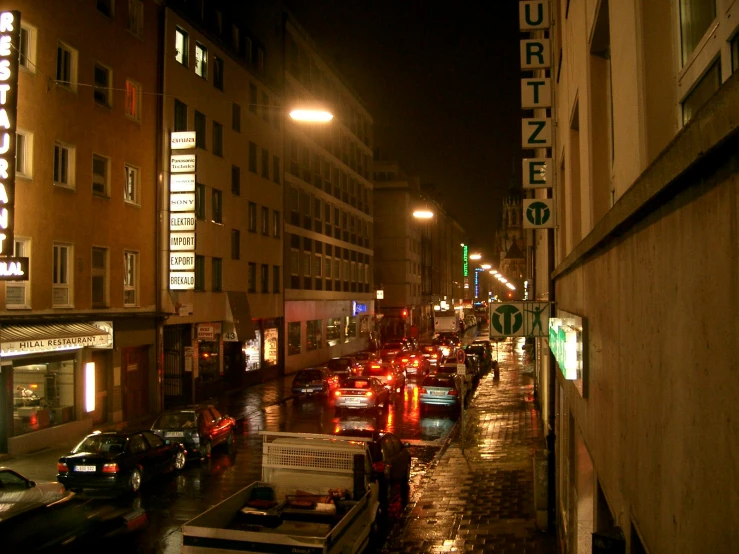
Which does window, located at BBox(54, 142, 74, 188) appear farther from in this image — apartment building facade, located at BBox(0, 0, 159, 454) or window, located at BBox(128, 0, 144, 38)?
window, located at BBox(128, 0, 144, 38)

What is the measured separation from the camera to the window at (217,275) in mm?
33812

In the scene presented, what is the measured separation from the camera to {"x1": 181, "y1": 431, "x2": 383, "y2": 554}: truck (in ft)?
27.8

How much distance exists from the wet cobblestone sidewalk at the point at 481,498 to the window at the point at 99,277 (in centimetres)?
1287

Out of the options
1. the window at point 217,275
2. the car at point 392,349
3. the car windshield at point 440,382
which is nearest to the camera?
the car windshield at point 440,382

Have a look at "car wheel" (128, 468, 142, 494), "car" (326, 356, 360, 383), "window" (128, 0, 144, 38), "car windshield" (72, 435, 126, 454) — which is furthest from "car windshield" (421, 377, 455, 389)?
"window" (128, 0, 144, 38)

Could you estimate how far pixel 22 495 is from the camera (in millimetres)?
10242

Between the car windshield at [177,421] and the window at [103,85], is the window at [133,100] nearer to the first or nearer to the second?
the window at [103,85]

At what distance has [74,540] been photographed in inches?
372

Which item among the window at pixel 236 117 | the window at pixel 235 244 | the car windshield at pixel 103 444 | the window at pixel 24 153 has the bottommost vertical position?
the car windshield at pixel 103 444

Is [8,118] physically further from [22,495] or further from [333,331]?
[333,331]

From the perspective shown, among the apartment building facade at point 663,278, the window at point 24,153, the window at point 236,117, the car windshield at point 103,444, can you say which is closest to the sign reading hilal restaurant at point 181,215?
the window at point 24,153

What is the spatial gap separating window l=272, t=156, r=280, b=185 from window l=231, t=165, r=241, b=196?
197 inches

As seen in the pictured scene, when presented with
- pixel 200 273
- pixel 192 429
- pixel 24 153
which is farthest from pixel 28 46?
pixel 200 273

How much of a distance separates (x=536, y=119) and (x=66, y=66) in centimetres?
1609
